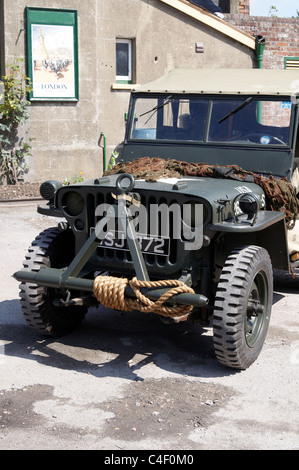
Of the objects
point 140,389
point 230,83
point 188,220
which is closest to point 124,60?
point 230,83

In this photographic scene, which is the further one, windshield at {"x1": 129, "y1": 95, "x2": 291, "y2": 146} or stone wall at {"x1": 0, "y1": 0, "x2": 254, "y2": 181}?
stone wall at {"x1": 0, "y1": 0, "x2": 254, "y2": 181}

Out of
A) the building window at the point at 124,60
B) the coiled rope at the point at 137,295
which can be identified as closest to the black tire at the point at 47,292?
the coiled rope at the point at 137,295

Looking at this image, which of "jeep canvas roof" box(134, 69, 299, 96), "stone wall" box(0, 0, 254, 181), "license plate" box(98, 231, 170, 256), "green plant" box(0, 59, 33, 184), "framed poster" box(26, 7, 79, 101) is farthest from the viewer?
"stone wall" box(0, 0, 254, 181)

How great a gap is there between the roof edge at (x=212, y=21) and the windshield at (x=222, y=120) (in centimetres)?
837

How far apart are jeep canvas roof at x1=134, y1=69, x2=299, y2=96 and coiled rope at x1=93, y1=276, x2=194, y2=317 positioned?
7.35 feet

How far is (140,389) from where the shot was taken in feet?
15.8

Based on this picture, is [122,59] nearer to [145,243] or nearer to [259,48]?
[259,48]

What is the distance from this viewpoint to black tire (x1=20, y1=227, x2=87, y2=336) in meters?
5.47

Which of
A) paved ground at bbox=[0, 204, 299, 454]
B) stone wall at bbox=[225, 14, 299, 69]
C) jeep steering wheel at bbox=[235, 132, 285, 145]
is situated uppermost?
stone wall at bbox=[225, 14, 299, 69]

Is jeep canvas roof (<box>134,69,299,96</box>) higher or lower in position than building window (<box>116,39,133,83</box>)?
lower

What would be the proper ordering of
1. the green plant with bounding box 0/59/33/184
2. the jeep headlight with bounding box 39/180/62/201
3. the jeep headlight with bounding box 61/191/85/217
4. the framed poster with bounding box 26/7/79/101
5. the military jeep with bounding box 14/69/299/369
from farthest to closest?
the framed poster with bounding box 26/7/79/101
the green plant with bounding box 0/59/33/184
the jeep headlight with bounding box 39/180/62/201
the jeep headlight with bounding box 61/191/85/217
the military jeep with bounding box 14/69/299/369

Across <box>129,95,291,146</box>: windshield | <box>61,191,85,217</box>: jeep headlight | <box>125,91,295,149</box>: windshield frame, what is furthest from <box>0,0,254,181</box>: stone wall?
<box>61,191,85,217</box>: jeep headlight

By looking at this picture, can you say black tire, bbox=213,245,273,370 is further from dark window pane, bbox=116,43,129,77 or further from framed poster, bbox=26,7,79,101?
dark window pane, bbox=116,43,129,77
